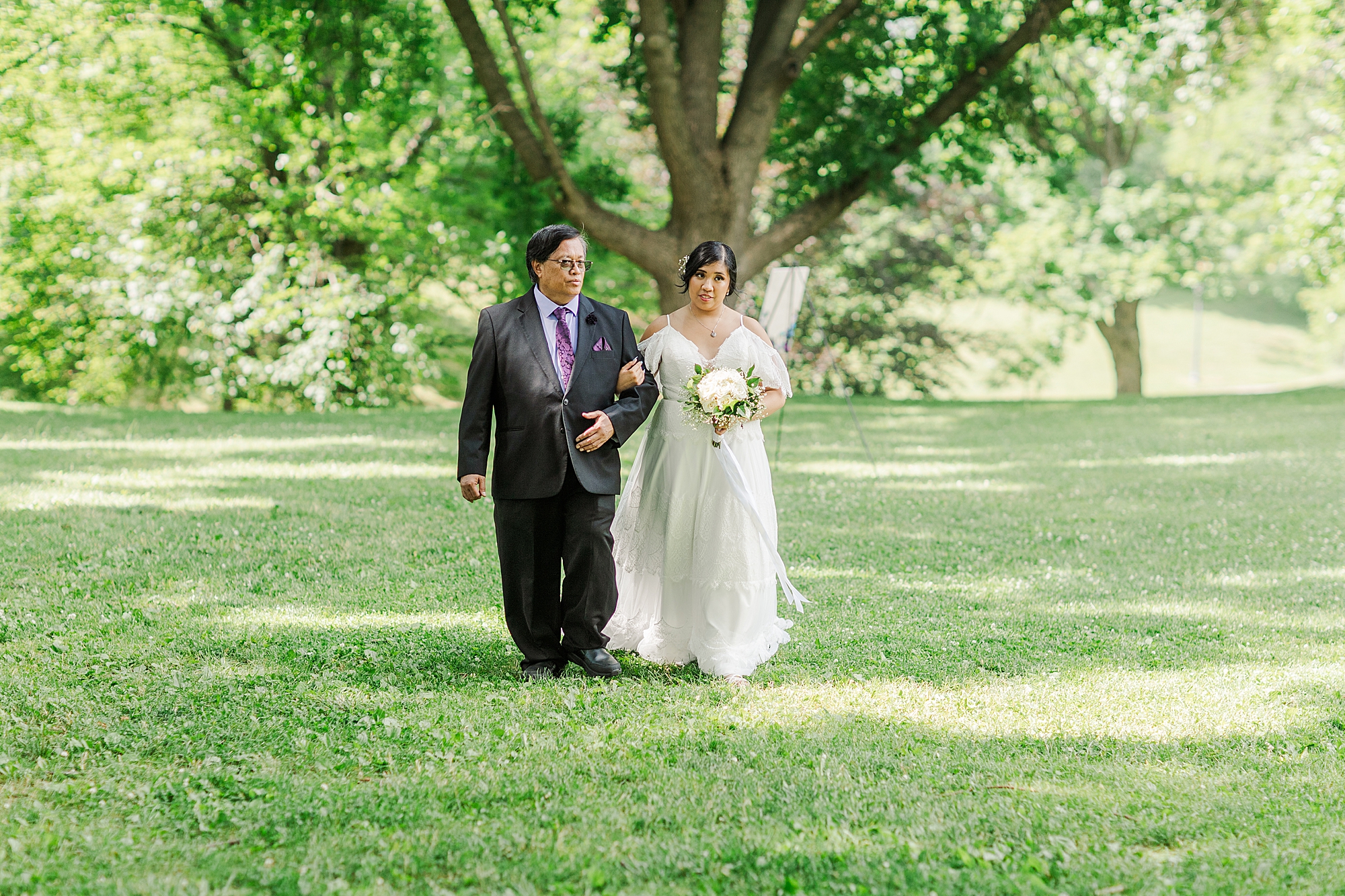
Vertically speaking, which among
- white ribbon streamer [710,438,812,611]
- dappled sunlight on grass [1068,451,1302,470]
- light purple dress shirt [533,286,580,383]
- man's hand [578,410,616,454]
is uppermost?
light purple dress shirt [533,286,580,383]

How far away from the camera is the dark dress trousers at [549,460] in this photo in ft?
18.8

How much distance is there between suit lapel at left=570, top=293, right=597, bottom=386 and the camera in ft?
19.0

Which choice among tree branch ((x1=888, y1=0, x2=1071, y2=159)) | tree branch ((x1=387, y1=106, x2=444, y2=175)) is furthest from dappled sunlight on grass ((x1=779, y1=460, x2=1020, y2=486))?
tree branch ((x1=387, y1=106, x2=444, y2=175))

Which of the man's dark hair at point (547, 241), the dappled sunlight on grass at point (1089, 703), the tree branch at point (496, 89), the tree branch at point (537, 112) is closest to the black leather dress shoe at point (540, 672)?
the dappled sunlight on grass at point (1089, 703)

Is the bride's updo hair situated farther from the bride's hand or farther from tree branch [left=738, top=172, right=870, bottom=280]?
tree branch [left=738, top=172, right=870, bottom=280]

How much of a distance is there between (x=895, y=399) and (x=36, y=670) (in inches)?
905

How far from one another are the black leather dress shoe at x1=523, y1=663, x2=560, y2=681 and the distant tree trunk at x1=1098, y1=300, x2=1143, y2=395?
3049 centimetres

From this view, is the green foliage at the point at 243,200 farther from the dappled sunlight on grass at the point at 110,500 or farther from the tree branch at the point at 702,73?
the dappled sunlight on grass at the point at 110,500

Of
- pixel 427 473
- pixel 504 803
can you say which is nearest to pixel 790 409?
pixel 427 473

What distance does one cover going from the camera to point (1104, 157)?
33.5 m

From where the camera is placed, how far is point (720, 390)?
584cm

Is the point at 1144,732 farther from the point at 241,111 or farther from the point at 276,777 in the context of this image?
the point at 241,111

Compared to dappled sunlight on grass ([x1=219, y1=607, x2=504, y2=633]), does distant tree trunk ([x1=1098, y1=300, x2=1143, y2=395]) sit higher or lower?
higher

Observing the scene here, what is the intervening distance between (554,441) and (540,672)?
1216 millimetres
